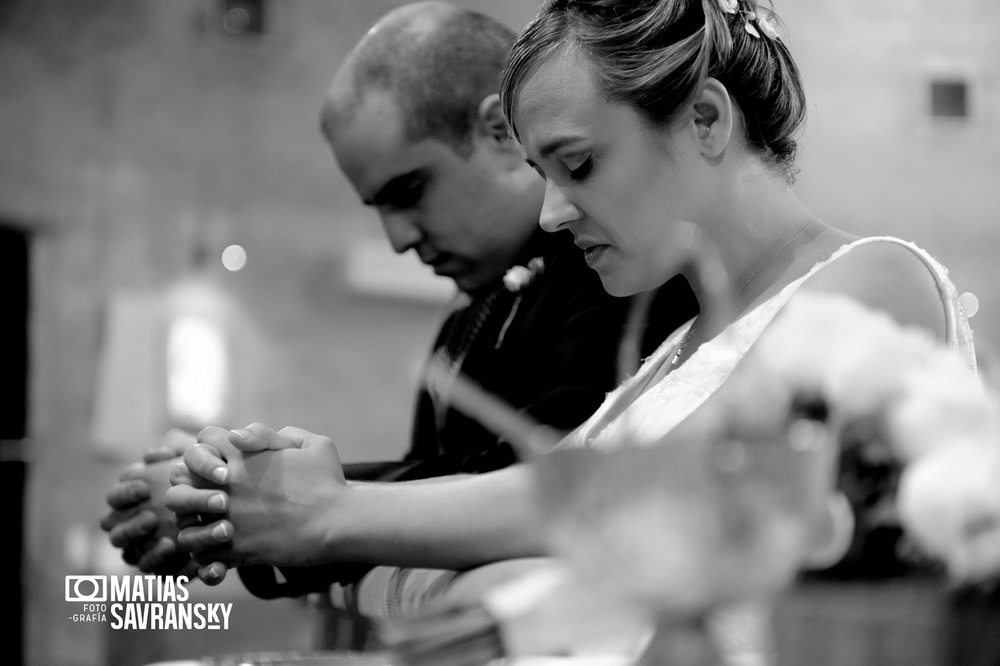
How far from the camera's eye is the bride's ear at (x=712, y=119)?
1.18m

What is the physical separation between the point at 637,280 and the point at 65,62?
13.8 ft

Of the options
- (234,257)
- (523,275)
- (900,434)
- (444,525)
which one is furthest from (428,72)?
(234,257)

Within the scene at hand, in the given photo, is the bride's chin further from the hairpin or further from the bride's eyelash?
the hairpin

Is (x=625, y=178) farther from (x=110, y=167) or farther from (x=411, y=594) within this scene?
(x=110, y=167)

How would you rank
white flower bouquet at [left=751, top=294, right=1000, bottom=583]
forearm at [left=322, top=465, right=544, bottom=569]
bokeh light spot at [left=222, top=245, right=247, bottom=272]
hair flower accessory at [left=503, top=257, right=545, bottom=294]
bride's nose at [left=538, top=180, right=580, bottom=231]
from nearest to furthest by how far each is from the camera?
white flower bouquet at [left=751, top=294, right=1000, bottom=583] → forearm at [left=322, top=465, right=544, bottom=569] → bride's nose at [left=538, top=180, right=580, bottom=231] → hair flower accessory at [left=503, top=257, right=545, bottom=294] → bokeh light spot at [left=222, top=245, right=247, bottom=272]

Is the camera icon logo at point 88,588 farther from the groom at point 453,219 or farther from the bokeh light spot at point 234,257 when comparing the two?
the bokeh light spot at point 234,257

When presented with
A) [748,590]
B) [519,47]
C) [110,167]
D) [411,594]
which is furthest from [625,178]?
[110,167]

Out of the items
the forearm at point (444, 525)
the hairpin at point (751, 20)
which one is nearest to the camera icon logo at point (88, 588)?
the forearm at point (444, 525)

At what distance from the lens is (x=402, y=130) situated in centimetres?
159

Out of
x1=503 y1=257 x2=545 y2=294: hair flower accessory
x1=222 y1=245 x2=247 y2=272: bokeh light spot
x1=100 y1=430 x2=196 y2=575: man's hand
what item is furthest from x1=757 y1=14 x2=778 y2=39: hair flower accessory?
x1=222 y1=245 x2=247 y2=272: bokeh light spot

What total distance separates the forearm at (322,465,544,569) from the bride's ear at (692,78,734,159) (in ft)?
1.42

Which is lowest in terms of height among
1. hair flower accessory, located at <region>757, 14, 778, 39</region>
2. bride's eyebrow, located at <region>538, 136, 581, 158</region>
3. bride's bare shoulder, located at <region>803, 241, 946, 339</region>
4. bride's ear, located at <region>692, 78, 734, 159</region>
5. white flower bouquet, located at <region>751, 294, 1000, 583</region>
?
white flower bouquet, located at <region>751, 294, 1000, 583</region>

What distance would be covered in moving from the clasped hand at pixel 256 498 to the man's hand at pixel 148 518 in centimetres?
17

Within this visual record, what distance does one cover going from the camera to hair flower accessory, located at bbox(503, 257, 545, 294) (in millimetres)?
1553
